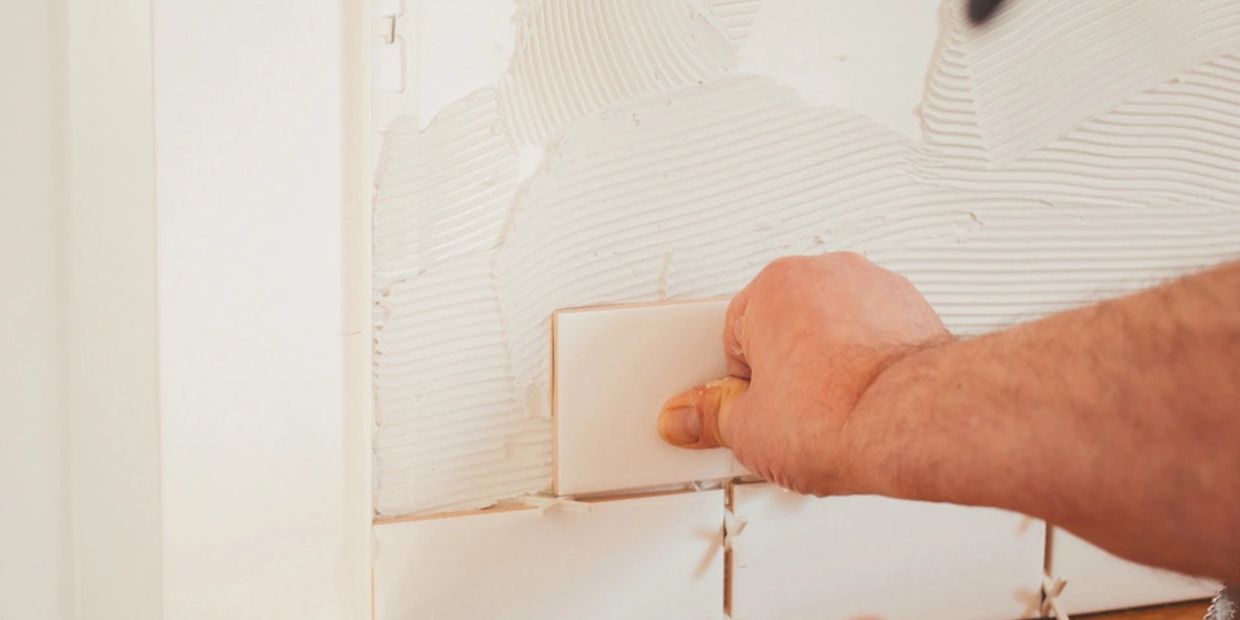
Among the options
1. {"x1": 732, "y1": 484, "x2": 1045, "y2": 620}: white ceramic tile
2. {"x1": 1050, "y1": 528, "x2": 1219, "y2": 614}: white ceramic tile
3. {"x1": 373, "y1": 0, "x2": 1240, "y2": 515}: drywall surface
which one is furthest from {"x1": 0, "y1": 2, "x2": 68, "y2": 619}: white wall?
{"x1": 1050, "y1": 528, "x2": 1219, "y2": 614}: white ceramic tile

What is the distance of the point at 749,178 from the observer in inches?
33.8

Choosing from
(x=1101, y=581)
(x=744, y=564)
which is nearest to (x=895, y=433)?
(x=744, y=564)

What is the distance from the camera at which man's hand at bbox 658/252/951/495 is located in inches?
25.9

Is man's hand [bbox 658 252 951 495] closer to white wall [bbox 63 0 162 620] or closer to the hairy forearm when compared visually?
the hairy forearm

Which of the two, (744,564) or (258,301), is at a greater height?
(258,301)

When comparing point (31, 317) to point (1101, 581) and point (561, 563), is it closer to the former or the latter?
point (561, 563)

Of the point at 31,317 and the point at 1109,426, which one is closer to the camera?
the point at 1109,426

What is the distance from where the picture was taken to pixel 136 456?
2.40ft

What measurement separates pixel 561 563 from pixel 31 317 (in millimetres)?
394

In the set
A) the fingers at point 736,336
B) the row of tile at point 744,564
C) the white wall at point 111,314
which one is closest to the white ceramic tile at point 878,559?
the row of tile at point 744,564

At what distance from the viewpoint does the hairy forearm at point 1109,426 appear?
45 cm

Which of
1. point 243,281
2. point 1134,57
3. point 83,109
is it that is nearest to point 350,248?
point 243,281

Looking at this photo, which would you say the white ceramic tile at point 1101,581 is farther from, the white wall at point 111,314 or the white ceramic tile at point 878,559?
the white wall at point 111,314

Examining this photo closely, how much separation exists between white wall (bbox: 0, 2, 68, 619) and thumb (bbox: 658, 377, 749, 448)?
15.0 inches
